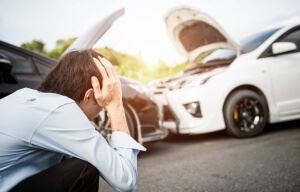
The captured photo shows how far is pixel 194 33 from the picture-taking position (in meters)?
6.23

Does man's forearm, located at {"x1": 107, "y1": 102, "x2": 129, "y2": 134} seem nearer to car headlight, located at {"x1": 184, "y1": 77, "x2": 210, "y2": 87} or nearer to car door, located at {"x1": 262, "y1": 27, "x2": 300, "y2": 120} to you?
car headlight, located at {"x1": 184, "y1": 77, "x2": 210, "y2": 87}

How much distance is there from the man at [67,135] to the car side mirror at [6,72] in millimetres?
2123

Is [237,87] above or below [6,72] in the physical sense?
below

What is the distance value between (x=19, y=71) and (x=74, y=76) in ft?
8.17

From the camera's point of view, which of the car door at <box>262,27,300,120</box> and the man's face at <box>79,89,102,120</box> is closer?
the man's face at <box>79,89,102,120</box>

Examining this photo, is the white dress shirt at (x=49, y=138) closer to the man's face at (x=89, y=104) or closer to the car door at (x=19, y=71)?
the man's face at (x=89, y=104)

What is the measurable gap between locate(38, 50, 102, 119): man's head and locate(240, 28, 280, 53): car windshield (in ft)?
14.1

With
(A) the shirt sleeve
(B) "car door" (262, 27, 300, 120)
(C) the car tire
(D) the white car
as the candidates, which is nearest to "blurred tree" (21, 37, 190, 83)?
(A) the shirt sleeve

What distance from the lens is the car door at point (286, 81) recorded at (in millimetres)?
5418

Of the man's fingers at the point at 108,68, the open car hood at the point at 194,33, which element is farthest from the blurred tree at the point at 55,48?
the man's fingers at the point at 108,68

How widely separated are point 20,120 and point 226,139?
14.2ft

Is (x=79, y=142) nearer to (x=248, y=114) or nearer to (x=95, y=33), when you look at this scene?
(x=95, y=33)

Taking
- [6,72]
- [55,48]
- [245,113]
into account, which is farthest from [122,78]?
[55,48]

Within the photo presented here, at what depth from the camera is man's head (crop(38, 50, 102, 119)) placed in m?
1.62
